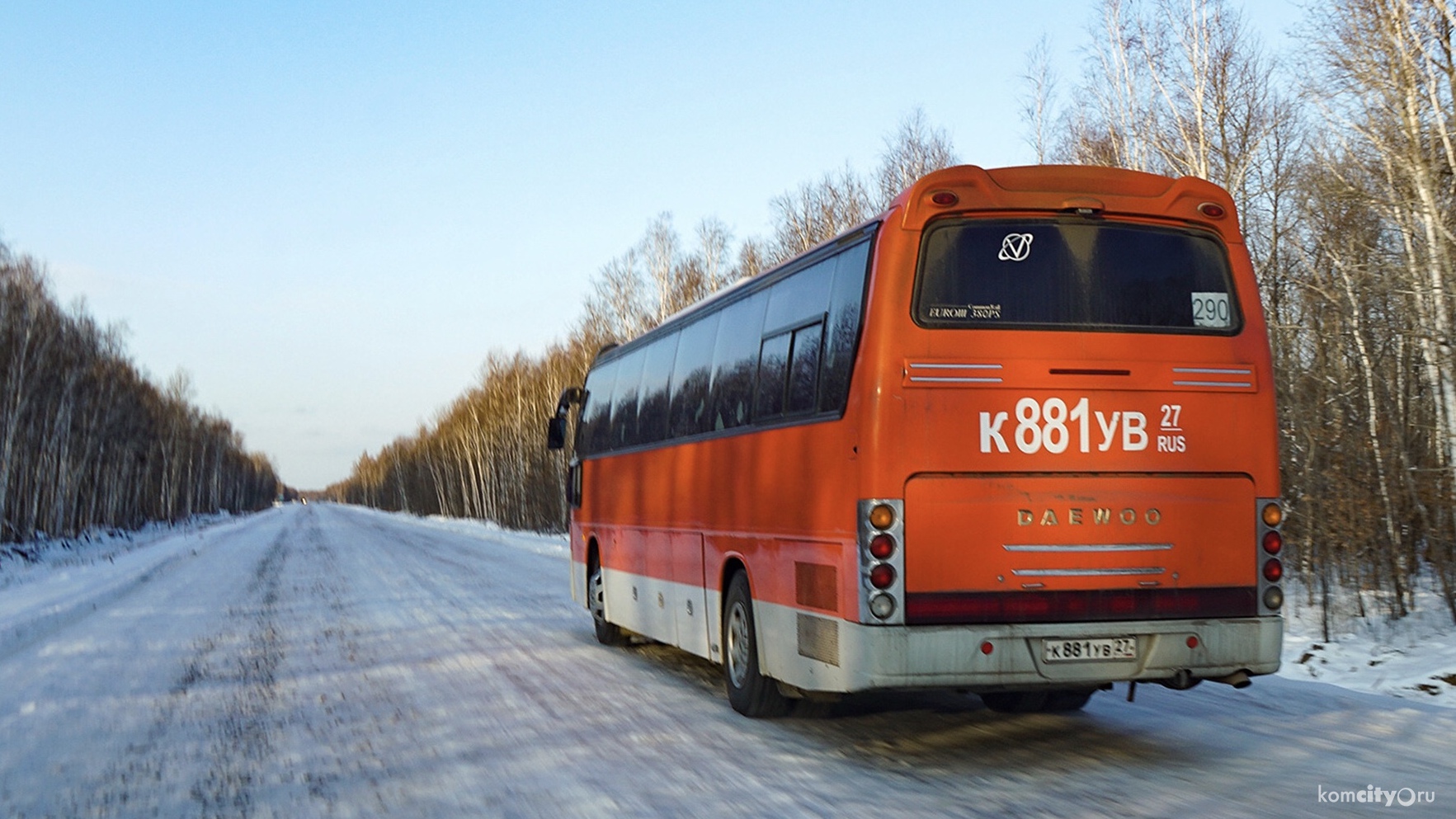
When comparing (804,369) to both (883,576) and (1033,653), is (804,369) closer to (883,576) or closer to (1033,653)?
(883,576)

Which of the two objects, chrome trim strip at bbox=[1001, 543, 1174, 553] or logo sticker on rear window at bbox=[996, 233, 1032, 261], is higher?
logo sticker on rear window at bbox=[996, 233, 1032, 261]

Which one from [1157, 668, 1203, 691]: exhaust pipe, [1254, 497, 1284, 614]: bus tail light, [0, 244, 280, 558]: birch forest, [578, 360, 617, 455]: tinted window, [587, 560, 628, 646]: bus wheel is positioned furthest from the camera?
[0, 244, 280, 558]: birch forest

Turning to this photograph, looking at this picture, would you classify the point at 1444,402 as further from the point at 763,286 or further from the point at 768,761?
the point at 768,761

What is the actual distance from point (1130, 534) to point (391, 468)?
19003cm

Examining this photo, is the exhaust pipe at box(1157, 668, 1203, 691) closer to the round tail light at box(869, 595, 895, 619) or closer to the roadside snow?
the round tail light at box(869, 595, 895, 619)

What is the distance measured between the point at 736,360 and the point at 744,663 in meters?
2.30

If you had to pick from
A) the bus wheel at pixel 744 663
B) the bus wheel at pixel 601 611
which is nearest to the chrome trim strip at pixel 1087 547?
the bus wheel at pixel 744 663

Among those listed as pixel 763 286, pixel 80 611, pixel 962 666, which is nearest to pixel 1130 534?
pixel 962 666

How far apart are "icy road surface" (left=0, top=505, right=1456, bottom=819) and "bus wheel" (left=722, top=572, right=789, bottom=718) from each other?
144 millimetres

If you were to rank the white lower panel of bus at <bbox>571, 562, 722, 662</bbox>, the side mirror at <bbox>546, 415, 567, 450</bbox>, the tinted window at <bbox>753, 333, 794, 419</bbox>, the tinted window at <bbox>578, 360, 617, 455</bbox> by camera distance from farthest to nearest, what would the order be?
the side mirror at <bbox>546, 415, 567, 450</bbox>, the tinted window at <bbox>578, 360, 617, 455</bbox>, the white lower panel of bus at <bbox>571, 562, 722, 662</bbox>, the tinted window at <bbox>753, 333, 794, 419</bbox>

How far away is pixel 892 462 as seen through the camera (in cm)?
Answer: 674

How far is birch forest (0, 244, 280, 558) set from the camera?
175ft

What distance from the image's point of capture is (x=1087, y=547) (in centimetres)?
683

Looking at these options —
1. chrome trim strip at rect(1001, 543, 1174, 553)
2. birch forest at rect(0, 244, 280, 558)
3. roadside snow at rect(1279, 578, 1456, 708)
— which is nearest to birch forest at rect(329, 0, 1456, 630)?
roadside snow at rect(1279, 578, 1456, 708)
